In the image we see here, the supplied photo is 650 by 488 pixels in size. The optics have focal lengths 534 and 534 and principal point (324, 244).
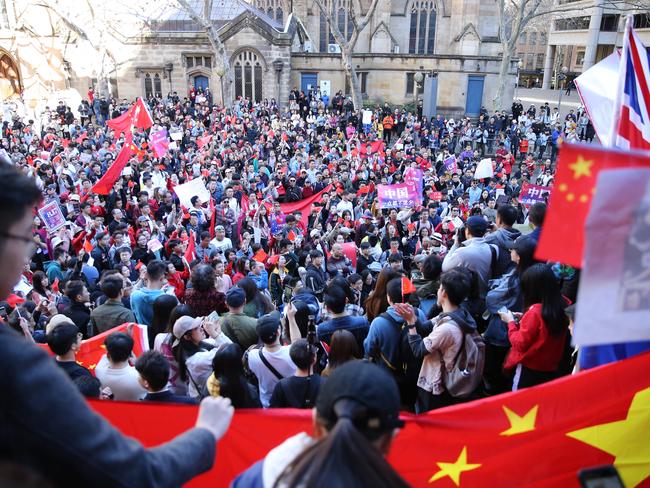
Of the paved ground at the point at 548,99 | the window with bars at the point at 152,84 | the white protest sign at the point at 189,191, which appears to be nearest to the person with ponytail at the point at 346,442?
the white protest sign at the point at 189,191

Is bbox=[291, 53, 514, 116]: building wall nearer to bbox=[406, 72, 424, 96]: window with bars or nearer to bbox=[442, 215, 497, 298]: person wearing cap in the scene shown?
bbox=[406, 72, 424, 96]: window with bars

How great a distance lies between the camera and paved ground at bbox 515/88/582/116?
39131 mm

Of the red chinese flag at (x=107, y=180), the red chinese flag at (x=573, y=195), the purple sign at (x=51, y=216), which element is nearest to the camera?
the red chinese flag at (x=573, y=195)

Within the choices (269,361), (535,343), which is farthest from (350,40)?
A: (535,343)

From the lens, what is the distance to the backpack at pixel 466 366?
3859 millimetres

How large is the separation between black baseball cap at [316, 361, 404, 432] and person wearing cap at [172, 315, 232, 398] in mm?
2656

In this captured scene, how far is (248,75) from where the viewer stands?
98.5ft

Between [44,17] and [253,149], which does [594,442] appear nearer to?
[253,149]

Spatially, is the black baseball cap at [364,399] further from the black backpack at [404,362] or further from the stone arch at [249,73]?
the stone arch at [249,73]

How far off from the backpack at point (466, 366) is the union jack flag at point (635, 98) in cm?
190

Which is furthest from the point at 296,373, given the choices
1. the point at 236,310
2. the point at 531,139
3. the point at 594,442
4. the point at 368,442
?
the point at 531,139

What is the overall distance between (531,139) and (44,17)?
91.6 ft

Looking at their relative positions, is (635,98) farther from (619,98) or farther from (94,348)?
(94,348)

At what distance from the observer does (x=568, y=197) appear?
1.85m
